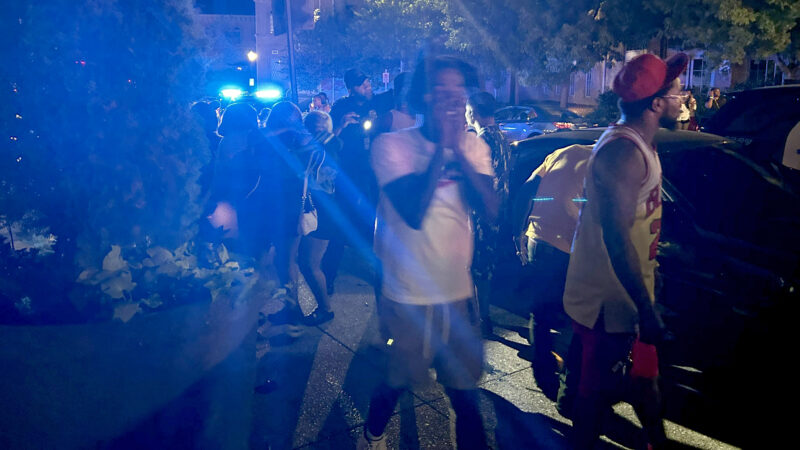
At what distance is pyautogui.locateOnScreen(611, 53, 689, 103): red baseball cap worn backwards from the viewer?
262 centimetres

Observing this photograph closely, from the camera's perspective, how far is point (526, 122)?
68.4 feet

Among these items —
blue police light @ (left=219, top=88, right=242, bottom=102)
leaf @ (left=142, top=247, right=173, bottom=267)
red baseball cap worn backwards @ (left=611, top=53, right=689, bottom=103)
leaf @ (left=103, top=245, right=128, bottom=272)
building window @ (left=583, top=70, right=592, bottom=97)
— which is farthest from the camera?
building window @ (left=583, top=70, right=592, bottom=97)

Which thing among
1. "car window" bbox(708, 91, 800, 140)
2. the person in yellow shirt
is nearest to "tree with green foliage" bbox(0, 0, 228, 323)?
the person in yellow shirt

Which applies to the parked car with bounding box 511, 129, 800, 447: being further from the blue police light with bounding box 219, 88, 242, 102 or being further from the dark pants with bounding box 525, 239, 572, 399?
the blue police light with bounding box 219, 88, 242, 102

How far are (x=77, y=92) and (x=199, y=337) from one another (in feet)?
4.26

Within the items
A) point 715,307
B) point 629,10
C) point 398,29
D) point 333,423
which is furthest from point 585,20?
point 398,29

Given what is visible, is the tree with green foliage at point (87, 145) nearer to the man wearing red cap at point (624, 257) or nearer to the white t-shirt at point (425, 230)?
→ the white t-shirt at point (425, 230)

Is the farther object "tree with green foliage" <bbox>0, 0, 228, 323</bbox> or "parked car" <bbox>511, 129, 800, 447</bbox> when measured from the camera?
"parked car" <bbox>511, 129, 800, 447</bbox>

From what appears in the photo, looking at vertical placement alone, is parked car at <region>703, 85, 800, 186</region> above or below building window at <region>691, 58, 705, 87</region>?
below

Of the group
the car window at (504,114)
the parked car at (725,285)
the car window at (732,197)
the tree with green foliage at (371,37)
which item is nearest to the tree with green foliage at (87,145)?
the parked car at (725,285)

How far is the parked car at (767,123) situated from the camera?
5070 millimetres

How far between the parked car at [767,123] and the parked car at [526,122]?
10883mm

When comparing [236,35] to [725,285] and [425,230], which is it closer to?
[725,285]

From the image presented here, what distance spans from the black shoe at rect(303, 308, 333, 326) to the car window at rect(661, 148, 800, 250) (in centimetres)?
314
